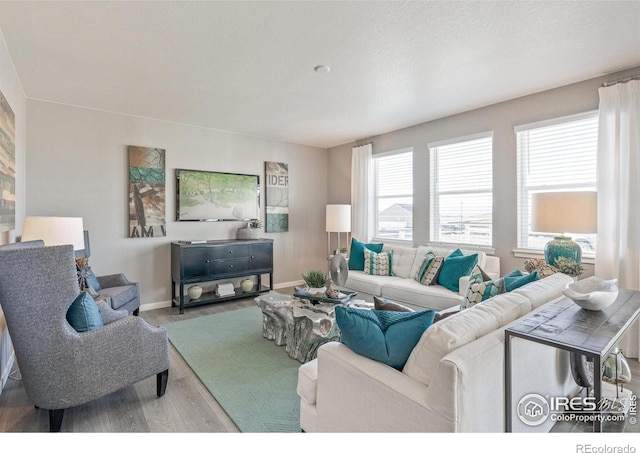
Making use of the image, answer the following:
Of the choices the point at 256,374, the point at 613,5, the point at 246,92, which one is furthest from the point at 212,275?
the point at 613,5

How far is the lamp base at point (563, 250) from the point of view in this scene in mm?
2706

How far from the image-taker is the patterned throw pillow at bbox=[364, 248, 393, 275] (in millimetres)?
4266

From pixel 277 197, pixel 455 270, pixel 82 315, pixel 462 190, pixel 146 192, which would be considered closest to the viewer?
pixel 82 315

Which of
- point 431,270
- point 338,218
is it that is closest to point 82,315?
point 431,270

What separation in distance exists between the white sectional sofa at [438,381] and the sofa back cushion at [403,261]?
236cm

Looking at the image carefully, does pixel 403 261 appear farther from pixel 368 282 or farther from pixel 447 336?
pixel 447 336

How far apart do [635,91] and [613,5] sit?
122cm

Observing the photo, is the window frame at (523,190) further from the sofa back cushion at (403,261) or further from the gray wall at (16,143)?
the gray wall at (16,143)

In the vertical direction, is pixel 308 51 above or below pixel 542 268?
above

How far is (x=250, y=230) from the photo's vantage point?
4941 millimetres

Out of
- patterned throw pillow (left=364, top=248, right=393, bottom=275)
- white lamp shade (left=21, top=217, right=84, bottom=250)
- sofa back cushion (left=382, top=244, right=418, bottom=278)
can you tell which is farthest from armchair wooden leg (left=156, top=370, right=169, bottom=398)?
sofa back cushion (left=382, top=244, right=418, bottom=278)

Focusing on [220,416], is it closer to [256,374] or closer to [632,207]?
[256,374]

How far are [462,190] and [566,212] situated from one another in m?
1.63
